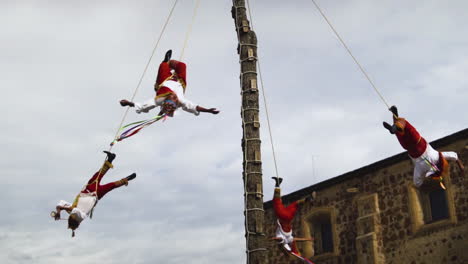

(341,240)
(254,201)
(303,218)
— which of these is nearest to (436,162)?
(254,201)

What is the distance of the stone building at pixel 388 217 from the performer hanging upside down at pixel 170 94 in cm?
925

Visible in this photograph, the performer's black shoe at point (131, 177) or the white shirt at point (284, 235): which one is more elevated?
the performer's black shoe at point (131, 177)

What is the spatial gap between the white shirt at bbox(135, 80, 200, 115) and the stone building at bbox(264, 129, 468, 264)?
9.29 meters

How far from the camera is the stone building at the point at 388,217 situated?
52.4 ft

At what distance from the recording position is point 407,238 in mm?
16938

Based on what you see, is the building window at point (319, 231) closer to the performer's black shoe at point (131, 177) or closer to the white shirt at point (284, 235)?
the white shirt at point (284, 235)

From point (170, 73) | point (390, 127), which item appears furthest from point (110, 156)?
point (390, 127)

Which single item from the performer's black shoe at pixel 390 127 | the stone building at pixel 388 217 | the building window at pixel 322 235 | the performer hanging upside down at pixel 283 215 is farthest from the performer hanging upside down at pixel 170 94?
the building window at pixel 322 235

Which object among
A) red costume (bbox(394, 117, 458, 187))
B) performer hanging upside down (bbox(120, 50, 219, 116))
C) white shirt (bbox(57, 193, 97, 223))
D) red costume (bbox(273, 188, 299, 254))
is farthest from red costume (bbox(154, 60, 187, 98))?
red costume (bbox(394, 117, 458, 187))

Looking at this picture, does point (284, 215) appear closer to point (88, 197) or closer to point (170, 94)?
point (170, 94)

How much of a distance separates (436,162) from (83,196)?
5390 millimetres

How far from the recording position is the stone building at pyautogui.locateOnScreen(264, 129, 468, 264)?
1599 cm

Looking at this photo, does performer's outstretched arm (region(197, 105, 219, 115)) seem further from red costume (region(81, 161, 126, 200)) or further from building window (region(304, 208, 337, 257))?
building window (region(304, 208, 337, 257))

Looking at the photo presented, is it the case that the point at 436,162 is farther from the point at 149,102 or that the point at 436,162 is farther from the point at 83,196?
the point at 83,196
